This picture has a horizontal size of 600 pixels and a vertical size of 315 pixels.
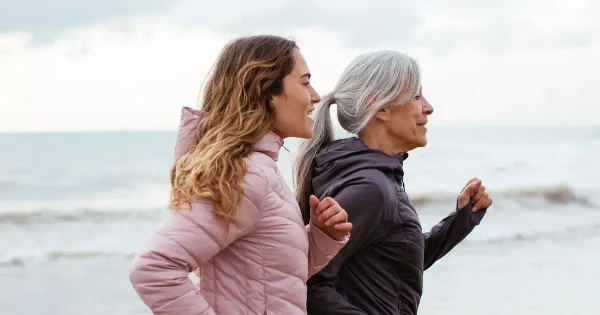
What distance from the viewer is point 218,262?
2371mm

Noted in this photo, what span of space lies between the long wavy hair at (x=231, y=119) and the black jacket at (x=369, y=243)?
0.45 m

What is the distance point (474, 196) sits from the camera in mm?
3252

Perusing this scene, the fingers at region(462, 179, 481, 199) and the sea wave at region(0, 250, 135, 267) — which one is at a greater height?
the fingers at region(462, 179, 481, 199)

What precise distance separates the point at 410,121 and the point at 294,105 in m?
0.60

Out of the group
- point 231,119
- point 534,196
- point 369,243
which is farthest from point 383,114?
point 534,196

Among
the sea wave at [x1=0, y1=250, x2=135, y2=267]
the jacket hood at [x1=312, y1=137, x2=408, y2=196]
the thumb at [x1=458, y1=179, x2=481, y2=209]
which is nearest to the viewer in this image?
the jacket hood at [x1=312, y1=137, x2=408, y2=196]

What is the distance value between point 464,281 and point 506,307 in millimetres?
1113

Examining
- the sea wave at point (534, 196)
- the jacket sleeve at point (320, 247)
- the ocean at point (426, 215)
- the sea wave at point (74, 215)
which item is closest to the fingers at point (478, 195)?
the jacket sleeve at point (320, 247)

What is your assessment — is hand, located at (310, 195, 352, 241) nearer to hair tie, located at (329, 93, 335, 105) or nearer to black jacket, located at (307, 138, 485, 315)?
black jacket, located at (307, 138, 485, 315)

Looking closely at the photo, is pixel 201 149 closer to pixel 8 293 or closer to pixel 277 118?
pixel 277 118

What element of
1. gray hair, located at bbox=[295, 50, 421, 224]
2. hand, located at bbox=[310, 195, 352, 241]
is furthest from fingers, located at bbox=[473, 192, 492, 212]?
hand, located at bbox=[310, 195, 352, 241]

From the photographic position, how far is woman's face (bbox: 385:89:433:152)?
2967 mm

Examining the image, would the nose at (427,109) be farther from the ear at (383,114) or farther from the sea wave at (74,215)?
the sea wave at (74,215)

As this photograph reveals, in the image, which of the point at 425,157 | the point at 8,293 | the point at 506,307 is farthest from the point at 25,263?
the point at 425,157
